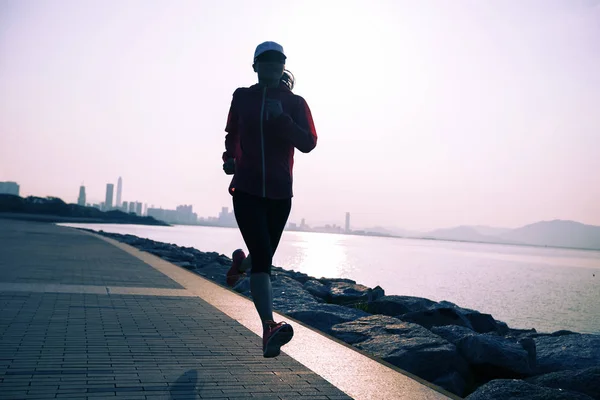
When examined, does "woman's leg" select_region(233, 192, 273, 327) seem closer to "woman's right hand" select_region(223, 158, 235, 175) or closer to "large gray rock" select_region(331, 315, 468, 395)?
"woman's right hand" select_region(223, 158, 235, 175)

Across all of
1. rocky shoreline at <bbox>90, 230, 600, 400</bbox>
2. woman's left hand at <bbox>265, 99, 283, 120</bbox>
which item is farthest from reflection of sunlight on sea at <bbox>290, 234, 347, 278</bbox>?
woman's left hand at <bbox>265, 99, 283, 120</bbox>

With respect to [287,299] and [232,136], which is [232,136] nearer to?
[232,136]

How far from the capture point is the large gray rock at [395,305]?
10227 mm

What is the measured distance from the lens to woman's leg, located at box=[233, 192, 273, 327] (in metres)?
3.81

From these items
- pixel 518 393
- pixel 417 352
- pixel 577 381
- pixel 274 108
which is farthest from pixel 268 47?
pixel 577 381

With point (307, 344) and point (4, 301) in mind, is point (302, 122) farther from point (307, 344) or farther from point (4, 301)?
point (4, 301)

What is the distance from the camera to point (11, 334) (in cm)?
458

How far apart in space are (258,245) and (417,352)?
2.22 metres

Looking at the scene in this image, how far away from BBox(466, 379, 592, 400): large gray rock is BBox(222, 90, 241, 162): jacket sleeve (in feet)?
7.79

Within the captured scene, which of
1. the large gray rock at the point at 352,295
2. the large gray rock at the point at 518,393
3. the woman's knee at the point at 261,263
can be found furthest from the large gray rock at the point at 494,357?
the large gray rock at the point at 352,295

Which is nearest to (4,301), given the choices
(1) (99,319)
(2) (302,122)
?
(1) (99,319)

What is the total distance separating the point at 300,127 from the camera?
3826 mm

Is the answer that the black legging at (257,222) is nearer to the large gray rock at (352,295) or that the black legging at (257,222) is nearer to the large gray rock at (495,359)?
the large gray rock at (495,359)

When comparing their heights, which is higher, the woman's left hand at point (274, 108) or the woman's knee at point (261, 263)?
the woman's left hand at point (274, 108)
